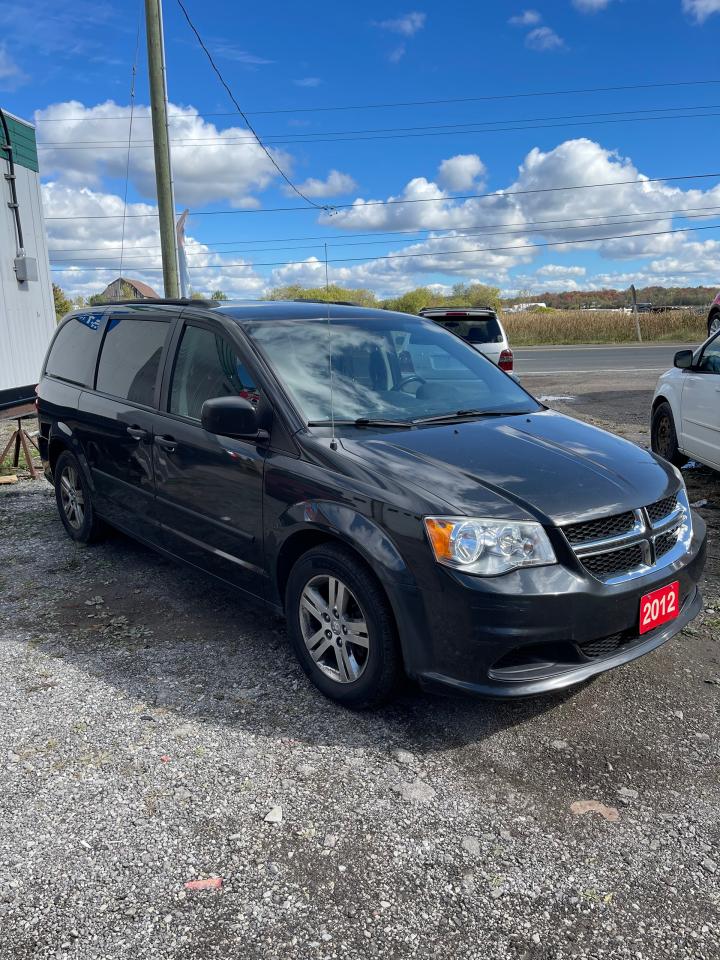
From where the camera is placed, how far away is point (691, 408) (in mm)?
6930

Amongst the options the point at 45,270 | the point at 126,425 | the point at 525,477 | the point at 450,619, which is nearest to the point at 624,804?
the point at 450,619

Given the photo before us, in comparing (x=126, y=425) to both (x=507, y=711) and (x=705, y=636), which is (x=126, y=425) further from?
(x=705, y=636)

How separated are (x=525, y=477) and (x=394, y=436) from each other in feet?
2.26

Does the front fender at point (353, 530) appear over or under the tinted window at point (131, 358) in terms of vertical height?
under

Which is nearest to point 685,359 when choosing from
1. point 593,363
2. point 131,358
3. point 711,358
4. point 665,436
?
point 711,358

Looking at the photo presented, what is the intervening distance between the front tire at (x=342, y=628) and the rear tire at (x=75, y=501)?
8.50ft

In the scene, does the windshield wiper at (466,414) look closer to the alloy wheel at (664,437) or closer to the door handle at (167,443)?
the door handle at (167,443)

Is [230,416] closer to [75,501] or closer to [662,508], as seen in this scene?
[662,508]

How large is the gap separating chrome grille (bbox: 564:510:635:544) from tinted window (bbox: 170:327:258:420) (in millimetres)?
1742

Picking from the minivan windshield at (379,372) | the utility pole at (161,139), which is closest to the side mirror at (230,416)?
the minivan windshield at (379,372)

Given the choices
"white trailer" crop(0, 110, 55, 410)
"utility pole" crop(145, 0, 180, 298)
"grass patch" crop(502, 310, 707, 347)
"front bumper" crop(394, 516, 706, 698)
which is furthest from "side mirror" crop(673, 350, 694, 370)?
"grass patch" crop(502, 310, 707, 347)

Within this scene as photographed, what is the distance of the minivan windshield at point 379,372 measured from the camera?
3.85 meters

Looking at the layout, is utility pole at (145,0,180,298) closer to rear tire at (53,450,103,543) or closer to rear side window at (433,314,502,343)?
rear side window at (433,314,502,343)

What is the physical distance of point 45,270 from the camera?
998 cm
